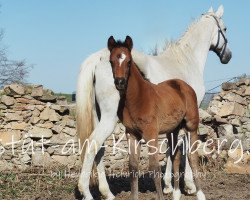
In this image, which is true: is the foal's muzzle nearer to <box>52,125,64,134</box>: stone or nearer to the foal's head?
the foal's head

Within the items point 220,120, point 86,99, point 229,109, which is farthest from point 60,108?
point 229,109

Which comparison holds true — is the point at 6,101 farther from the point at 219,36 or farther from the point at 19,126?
the point at 219,36

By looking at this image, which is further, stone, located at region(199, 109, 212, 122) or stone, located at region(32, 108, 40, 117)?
stone, located at region(199, 109, 212, 122)

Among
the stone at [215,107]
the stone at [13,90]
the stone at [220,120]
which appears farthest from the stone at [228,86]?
the stone at [13,90]

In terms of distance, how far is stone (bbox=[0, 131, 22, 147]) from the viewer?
27.7 feet

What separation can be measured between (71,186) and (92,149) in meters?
1.69

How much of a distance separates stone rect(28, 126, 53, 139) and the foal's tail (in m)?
2.84

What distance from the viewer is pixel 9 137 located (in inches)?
334

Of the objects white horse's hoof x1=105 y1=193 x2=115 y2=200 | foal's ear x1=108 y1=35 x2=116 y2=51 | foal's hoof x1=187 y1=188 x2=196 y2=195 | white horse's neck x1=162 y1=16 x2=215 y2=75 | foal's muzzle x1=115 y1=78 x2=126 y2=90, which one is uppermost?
white horse's neck x1=162 y1=16 x2=215 y2=75

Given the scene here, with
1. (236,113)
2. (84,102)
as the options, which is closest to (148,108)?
(84,102)

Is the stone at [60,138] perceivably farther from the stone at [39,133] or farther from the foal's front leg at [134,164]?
the foal's front leg at [134,164]

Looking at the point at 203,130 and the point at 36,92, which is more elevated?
the point at 36,92

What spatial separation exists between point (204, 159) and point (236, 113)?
1712 millimetres

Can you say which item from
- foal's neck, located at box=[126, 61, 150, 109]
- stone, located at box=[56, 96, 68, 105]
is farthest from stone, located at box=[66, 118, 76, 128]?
foal's neck, located at box=[126, 61, 150, 109]
